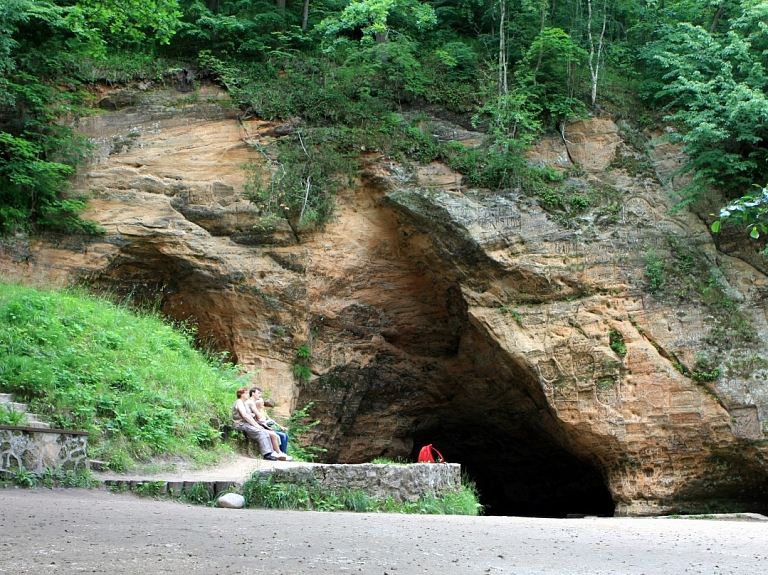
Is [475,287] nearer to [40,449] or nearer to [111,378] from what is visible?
[111,378]

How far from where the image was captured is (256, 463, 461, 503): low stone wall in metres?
7.78

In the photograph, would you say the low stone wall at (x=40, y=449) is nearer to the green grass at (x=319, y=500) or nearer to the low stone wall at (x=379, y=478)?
the green grass at (x=319, y=500)

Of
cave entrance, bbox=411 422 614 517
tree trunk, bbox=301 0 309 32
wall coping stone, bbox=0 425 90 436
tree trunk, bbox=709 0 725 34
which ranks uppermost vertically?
tree trunk, bbox=709 0 725 34

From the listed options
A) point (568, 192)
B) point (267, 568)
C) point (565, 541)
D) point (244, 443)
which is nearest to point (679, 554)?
point (565, 541)

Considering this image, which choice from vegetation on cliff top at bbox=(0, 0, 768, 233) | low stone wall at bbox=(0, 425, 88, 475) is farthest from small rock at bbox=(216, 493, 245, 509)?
vegetation on cliff top at bbox=(0, 0, 768, 233)

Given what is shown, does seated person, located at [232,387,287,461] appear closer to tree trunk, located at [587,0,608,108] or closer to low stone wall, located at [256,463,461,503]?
low stone wall, located at [256,463,461,503]

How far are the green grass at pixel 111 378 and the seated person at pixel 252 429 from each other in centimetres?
31

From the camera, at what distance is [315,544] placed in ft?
14.7

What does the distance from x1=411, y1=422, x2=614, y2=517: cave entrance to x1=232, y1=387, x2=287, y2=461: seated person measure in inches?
293

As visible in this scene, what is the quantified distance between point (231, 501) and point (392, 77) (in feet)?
33.9

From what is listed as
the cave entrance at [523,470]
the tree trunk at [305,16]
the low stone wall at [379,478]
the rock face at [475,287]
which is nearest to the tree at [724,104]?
the rock face at [475,287]

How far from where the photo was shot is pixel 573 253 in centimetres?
1386

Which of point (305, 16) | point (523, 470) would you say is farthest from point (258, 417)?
point (305, 16)

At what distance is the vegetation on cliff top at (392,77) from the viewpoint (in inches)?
531
